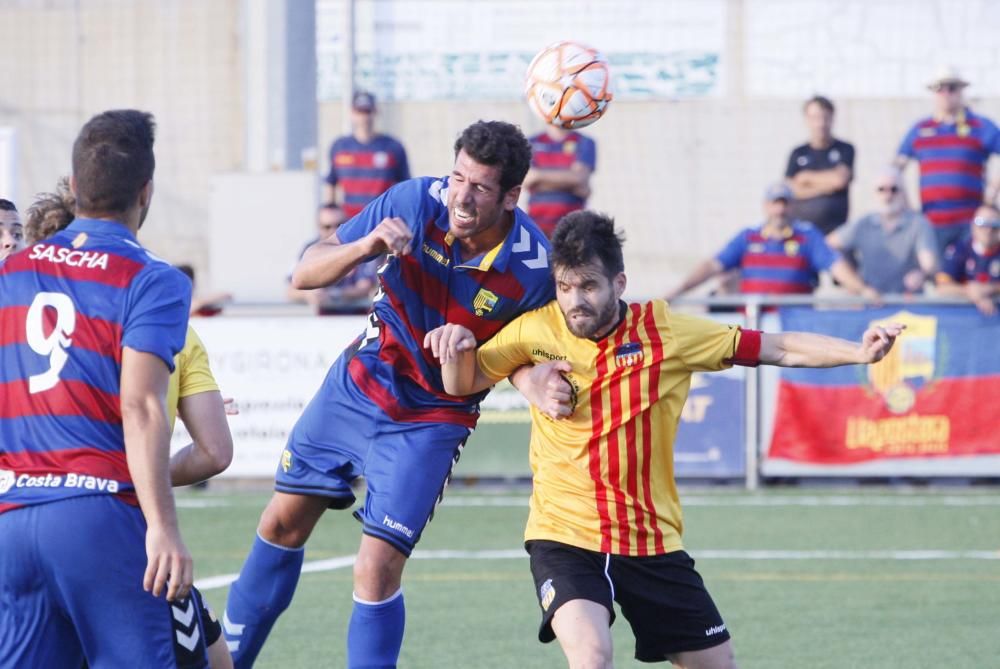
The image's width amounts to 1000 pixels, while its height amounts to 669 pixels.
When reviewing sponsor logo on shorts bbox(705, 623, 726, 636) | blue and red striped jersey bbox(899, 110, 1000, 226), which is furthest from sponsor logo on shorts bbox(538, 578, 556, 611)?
blue and red striped jersey bbox(899, 110, 1000, 226)

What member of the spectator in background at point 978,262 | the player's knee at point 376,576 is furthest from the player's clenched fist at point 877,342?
the spectator in background at point 978,262

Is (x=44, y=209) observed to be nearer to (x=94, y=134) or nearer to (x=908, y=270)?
(x=94, y=134)

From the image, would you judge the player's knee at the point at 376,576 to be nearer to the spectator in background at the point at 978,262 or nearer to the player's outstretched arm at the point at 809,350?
the player's outstretched arm at the point at 809,350

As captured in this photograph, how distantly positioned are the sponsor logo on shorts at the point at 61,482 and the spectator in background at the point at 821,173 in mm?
9815

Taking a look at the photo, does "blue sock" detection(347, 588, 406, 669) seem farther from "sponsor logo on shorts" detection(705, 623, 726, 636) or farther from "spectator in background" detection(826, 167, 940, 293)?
"spectator in background" detection(826, 167, 940, 293)

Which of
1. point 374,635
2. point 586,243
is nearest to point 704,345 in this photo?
point 586,243

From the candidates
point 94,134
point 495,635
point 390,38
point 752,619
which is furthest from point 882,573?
point 390,38

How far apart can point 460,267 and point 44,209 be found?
152 centimetres

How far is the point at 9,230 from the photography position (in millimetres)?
5594

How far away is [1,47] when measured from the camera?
21000 millimetres

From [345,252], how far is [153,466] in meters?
1.54

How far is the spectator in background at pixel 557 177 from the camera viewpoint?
1255 cm

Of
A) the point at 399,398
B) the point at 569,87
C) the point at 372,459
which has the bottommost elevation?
the point at 372,459

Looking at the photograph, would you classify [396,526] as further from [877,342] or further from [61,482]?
[61,482]
